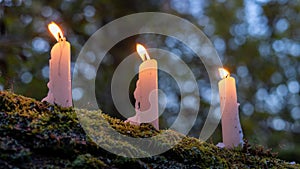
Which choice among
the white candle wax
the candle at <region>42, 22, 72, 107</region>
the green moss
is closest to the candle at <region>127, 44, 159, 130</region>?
the white candle wax

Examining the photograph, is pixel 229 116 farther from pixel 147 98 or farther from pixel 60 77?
pixel 60 77

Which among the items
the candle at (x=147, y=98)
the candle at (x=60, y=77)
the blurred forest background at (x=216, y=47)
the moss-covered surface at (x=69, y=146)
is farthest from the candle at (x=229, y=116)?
the blurred forest background at (x=216, y=47)

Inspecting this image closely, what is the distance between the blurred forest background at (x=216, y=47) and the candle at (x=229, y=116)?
2295 mm

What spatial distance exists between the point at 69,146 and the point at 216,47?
4598 mm

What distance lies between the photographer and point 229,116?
1.43 metres

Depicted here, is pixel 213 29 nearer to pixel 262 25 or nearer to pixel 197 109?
pixel 262 25

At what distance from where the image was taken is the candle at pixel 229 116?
141 cm

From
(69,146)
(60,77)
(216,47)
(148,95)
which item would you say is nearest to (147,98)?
(148,95)

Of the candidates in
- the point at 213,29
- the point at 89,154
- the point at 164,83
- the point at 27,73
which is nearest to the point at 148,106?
the point at 89,154

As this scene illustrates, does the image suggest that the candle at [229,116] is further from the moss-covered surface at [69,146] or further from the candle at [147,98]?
the candle at [147,98]

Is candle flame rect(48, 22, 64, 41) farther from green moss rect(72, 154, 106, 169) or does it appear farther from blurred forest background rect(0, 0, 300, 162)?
blurred forest background rect(0, 0, 300, 162)

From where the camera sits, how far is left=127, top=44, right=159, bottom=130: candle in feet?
4.15

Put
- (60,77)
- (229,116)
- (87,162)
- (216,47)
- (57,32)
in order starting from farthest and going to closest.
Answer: (216,47) → (229,116) → (57,32) → (60,77) → (87,162)

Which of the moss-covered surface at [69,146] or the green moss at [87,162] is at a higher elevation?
the moss-covered surface at [69,146]
